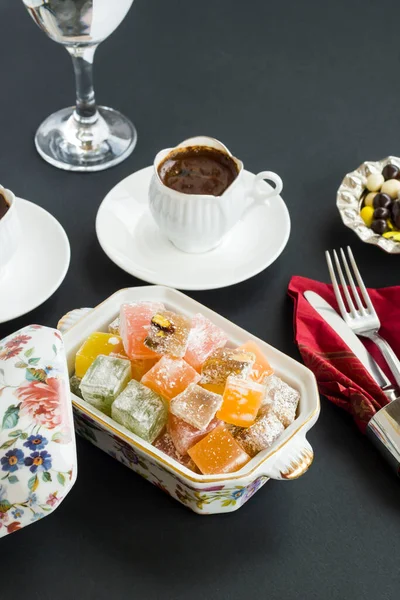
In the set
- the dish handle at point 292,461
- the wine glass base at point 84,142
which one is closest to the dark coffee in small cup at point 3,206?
the wine glass base at point 84,142

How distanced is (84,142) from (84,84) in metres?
0.11

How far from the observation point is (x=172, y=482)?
2.93 ft

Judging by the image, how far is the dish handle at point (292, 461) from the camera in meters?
0.86

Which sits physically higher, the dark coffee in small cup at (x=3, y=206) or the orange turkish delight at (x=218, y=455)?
the dark coffee in small cup at (x=3, y=206)

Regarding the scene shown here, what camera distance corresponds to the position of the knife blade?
108 cm

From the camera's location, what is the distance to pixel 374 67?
5.91ft

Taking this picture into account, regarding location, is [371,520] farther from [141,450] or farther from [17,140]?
[17,140]

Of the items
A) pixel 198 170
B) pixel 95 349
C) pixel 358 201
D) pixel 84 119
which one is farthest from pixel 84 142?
pixel 95 349

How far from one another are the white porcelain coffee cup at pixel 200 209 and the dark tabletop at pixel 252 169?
0.10 meters

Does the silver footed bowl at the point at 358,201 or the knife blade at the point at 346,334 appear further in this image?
the silver footed bowl at the point at 358,201

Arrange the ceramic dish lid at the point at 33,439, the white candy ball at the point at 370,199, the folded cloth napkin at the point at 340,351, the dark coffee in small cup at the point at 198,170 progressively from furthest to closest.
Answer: the white candy ball at the point at 370,199
the dark coffee in small cup at the point at 198,170
the folded cloth napkin at the point at 340,351
the ceramic dish lid at the point at 33,439

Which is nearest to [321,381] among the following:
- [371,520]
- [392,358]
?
[392,358]

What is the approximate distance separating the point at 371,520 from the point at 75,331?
0.46m

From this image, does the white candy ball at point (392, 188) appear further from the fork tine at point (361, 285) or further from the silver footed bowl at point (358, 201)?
the fork tine at point (361, 285)
